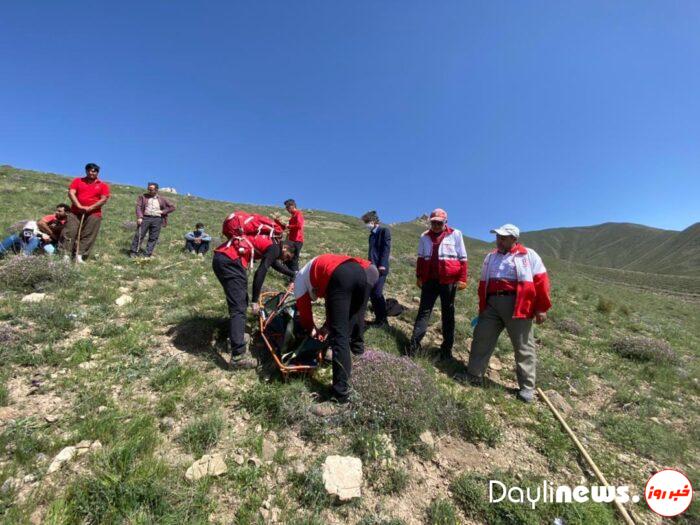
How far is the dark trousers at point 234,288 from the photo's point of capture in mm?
4770

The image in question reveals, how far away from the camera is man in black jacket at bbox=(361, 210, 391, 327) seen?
22.9 ft

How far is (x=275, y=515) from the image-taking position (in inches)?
109

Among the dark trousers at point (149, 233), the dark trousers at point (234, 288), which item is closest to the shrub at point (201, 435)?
the dark trousers at point (234, 288)

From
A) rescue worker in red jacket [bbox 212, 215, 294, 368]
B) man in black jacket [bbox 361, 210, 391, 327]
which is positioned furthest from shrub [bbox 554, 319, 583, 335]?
rescue worker in red jacket [bbox 212, 215, 294, 368]

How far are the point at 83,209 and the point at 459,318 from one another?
1022 centimetres

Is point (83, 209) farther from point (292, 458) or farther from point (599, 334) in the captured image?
point (599, 334)

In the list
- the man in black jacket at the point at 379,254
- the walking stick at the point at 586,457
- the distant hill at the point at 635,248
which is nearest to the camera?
the walking stick at the point at 586,457

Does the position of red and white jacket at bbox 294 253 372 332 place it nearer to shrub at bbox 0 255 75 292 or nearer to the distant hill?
shrub at bbox 0 255 75 292

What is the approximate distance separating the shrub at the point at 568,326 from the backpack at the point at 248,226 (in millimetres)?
8417

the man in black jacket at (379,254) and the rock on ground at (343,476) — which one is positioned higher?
the man in black jacket at (379,254)

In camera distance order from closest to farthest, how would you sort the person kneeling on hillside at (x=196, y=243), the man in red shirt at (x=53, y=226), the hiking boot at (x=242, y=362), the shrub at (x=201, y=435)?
the shrub at (x=201, y=435)
the hiking boot at (x=242, y=362)
the man in red shirt at (x=53, y=226)
the person kneeling on hillside at (x=196, y=243)

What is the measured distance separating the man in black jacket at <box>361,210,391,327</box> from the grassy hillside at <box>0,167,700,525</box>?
0.67 m

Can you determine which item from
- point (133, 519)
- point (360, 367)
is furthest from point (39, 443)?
point (360, 367)

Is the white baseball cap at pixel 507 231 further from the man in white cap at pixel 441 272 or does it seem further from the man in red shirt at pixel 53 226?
the man in red shirt at pixel 53 226
